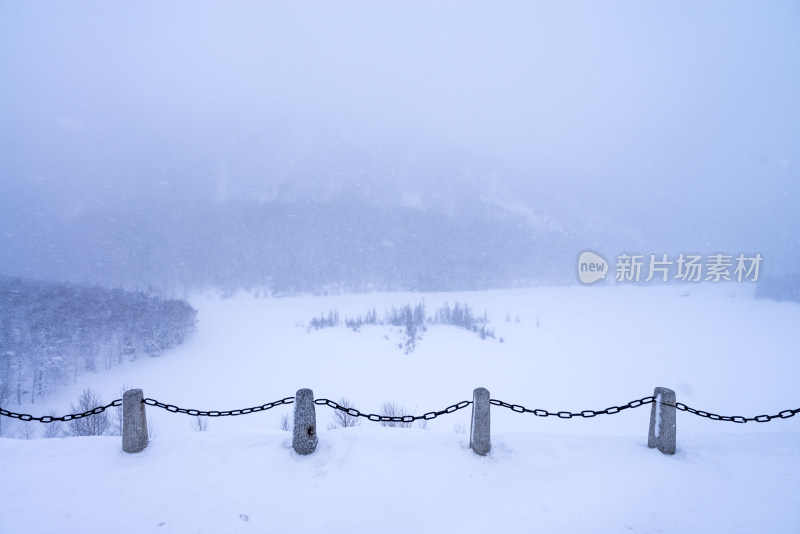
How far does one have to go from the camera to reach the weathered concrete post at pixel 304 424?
407cm

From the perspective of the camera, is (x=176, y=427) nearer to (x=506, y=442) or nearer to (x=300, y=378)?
(x=300, y=378)

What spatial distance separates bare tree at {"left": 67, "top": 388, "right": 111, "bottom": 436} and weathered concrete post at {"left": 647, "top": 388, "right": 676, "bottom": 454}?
15.3 meters

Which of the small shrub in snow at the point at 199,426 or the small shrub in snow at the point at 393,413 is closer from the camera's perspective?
the small shrub in snow at the point at 199,426

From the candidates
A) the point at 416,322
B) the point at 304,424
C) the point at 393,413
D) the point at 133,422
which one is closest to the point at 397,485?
the point at 304,424

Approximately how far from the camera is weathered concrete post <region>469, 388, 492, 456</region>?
13.3 ft

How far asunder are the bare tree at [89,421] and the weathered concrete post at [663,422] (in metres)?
15.3

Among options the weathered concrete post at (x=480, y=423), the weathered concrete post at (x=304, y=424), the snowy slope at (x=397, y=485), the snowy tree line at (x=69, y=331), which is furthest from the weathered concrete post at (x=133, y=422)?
the snowy tree line at (x=69, y=331)

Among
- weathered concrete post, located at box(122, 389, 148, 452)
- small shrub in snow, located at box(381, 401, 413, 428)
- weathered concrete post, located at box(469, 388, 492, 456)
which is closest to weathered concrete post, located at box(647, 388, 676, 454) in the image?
weathered concrete post, located at box(469, 388, 492, 456)

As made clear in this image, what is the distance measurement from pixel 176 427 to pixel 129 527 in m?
19.9

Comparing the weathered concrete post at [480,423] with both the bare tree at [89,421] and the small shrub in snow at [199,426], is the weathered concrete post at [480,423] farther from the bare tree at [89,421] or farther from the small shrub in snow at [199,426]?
the bare tree at [89,421]

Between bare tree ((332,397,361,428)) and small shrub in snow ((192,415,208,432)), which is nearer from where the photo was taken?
bare tree ((332,397,361,428))

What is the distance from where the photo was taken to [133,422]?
4121mm

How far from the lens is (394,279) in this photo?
3666 inches

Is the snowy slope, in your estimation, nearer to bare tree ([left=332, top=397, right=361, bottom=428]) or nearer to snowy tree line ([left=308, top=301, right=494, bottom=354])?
bare tree ([left=332, top=397, right=361, bottom=428])
